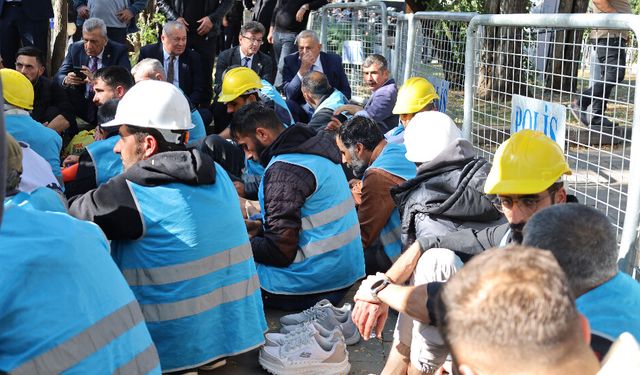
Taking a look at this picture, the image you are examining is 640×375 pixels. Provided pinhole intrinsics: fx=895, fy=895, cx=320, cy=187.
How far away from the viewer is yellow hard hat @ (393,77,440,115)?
6586mm

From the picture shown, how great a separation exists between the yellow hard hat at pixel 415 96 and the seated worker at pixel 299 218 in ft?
4.35

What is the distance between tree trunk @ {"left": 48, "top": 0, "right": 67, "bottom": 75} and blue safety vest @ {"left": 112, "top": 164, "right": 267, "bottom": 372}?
7.53 metres

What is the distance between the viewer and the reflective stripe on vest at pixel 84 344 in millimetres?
2768

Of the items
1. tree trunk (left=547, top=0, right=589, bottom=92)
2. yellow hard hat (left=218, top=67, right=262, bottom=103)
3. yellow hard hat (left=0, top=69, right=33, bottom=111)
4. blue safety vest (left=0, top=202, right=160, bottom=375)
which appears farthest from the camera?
yellow hard hat (left=218, top=67, right=262, bottom=103)

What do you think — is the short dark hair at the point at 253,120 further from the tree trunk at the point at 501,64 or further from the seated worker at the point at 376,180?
the tree trunk at the point at 501,64

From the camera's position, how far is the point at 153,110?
4344 mm

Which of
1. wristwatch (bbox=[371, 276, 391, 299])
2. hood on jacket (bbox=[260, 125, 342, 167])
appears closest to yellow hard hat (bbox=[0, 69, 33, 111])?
hood on jacket (bbox=[260, 125, 342, 167])

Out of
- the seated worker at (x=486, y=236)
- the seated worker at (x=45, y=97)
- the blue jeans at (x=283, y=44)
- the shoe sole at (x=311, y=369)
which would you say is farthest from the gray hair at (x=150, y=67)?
the seated worker at (x=486, y=236)

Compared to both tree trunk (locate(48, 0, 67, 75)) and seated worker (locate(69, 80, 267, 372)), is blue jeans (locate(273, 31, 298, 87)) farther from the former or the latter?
seated worker (locate(69, 80, 267, 372))

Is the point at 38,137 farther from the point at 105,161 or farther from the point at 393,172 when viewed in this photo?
the point at 393,172

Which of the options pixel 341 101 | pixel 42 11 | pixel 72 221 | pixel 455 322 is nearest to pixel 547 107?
pixel 72 221

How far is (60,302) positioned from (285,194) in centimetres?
246

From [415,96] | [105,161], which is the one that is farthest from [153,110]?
[415,96]

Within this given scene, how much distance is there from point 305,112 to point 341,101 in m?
0.72
